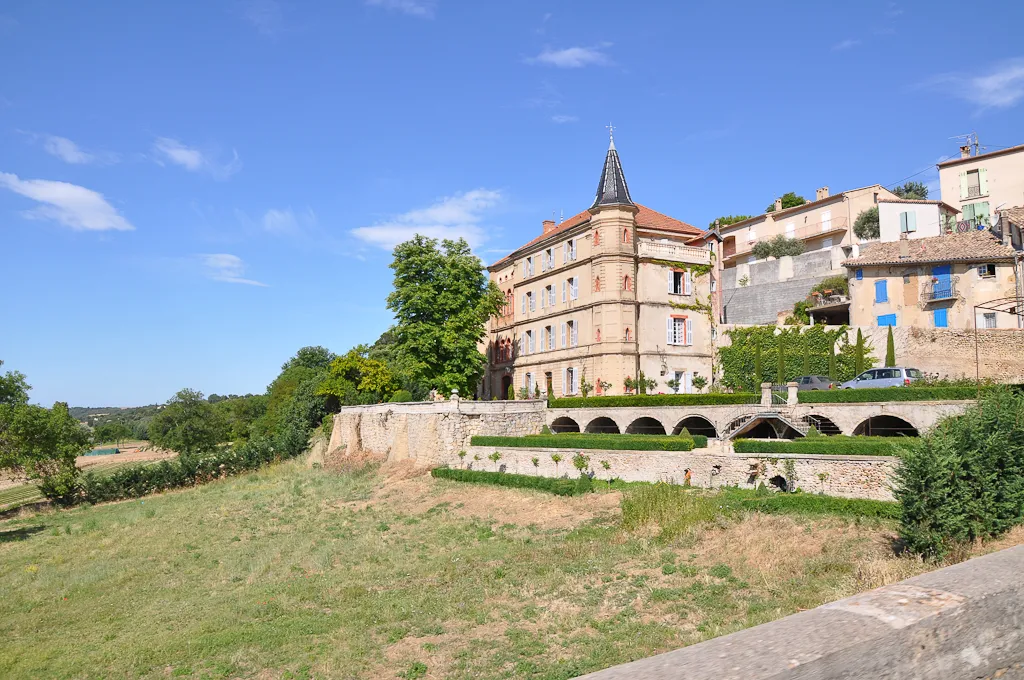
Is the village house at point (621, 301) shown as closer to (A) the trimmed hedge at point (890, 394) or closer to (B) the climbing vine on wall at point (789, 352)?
(B) the climbing vine on wall at point (789, 352)

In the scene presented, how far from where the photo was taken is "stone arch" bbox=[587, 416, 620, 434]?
3669cm

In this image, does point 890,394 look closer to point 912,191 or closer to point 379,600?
point 379,600

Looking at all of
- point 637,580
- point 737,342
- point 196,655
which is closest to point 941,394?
point 637,580

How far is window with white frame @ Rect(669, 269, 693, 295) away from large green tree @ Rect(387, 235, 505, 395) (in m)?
13.4

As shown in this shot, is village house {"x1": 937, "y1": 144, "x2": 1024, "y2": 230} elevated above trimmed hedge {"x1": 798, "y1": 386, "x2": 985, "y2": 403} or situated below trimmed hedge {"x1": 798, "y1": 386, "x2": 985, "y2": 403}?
above

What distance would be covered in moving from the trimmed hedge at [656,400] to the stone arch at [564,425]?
1.08 metres

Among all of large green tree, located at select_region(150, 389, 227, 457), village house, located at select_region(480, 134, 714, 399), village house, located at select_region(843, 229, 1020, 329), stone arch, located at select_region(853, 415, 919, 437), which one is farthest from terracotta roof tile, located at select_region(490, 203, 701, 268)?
large green tree, located at select_region(150, 389, 227, 457)

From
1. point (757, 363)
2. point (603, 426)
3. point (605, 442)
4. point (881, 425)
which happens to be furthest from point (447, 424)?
point (881, 425)

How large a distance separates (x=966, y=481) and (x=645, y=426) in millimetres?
22169

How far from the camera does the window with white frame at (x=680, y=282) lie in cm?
4162

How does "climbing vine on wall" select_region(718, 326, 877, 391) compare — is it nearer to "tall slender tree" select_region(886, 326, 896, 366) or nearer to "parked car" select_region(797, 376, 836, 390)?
"tall slender tree" select_region(886, 326, 896, 366)

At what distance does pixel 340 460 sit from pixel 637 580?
33.7 metres

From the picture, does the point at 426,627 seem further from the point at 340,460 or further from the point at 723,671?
the point at 340,460

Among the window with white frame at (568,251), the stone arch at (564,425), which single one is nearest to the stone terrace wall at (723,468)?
the stone arch at (564,425)
